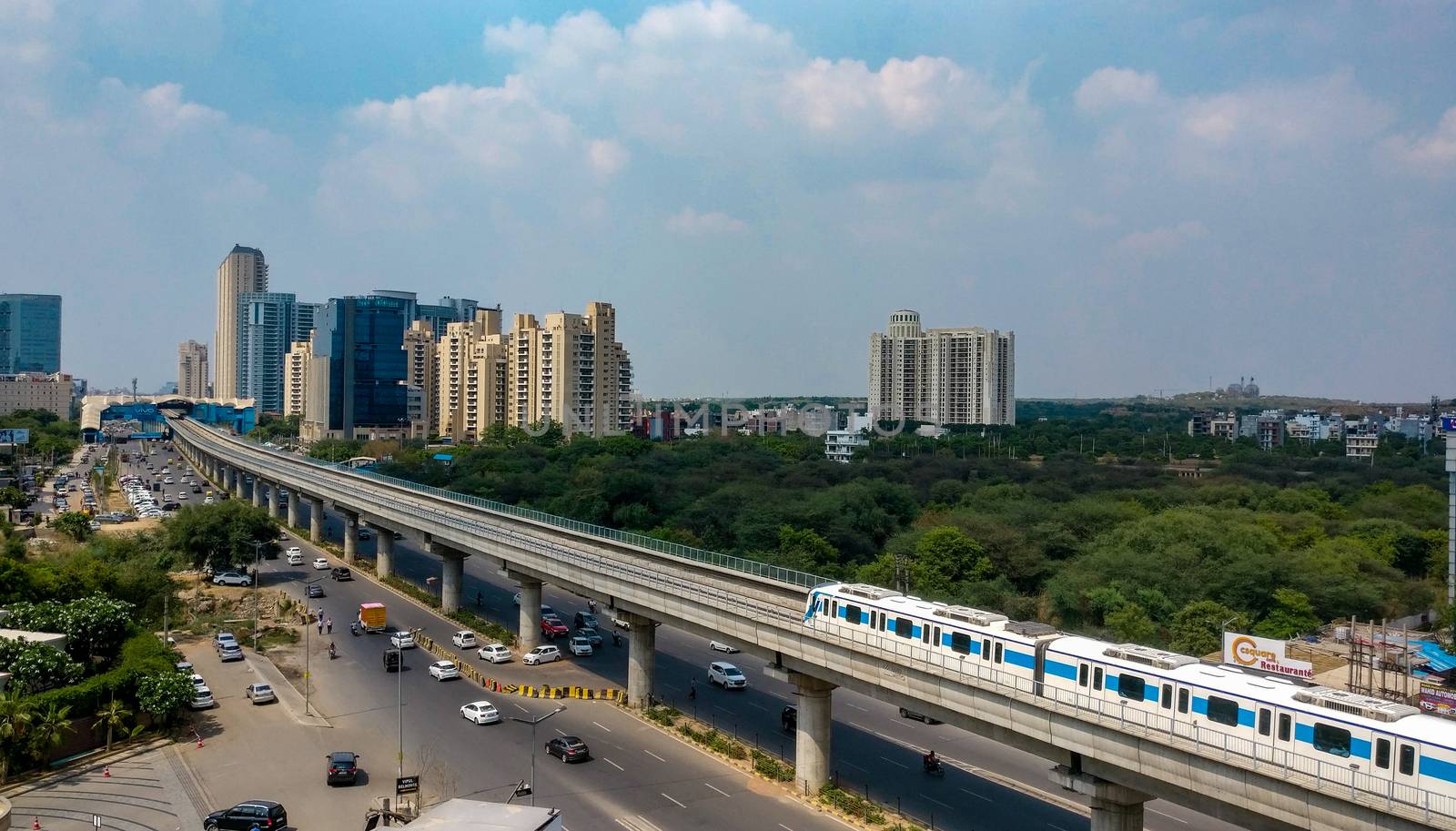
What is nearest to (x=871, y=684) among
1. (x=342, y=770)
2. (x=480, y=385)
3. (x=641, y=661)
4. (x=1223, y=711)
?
(x=1223, y=711)

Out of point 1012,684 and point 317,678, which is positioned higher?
point 1012,684

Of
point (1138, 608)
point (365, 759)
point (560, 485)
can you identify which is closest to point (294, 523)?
point (560, 485)

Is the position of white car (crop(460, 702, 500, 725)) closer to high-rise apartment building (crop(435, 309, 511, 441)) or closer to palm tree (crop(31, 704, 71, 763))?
palm tree (crop(31, 704, 71, 763))

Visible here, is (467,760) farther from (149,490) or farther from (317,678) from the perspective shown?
(149,490)

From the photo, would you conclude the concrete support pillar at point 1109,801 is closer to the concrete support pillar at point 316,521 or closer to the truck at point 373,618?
the truck at point 373,618

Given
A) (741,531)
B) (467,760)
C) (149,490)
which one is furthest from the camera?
(149,490)

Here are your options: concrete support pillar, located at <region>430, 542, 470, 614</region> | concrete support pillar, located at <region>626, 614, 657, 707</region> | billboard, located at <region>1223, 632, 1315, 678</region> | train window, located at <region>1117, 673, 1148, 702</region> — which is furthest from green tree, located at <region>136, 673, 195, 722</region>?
billboard, located at <region>1223, 632, 1315, 678</region>
